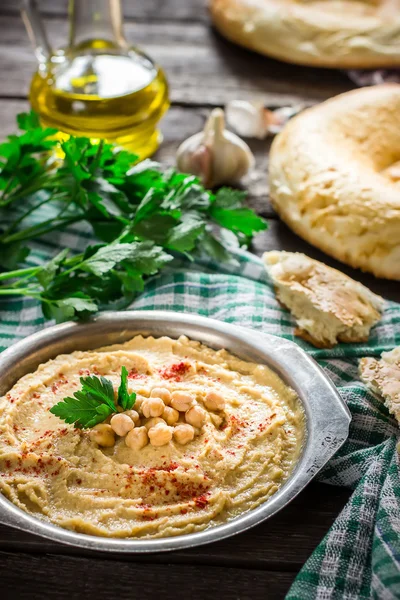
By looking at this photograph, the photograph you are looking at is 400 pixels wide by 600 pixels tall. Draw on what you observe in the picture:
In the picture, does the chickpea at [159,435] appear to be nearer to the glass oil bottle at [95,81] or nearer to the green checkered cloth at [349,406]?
the green checkered cloth at [349,406]

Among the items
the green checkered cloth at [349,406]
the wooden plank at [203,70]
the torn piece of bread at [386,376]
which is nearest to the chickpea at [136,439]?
the green checkered cloth at [349,406]

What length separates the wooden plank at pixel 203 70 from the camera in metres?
4.11

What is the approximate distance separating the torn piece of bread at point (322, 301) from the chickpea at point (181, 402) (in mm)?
591

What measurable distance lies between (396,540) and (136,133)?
209cm

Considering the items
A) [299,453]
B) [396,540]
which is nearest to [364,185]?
[299,453]

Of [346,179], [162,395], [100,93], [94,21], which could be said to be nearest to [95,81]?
[100,93]

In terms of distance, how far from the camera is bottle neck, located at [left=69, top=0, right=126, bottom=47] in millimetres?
3221

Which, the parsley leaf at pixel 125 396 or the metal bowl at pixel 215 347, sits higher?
the parsley leaf at pixel 125 396

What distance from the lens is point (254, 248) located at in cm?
303

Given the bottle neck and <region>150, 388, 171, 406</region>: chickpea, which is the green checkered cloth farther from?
the bottle neck

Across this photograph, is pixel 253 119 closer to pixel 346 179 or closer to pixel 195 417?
pixel 346 179

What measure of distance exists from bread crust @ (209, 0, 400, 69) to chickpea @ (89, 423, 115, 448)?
284 centimetres

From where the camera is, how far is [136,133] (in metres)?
3.31

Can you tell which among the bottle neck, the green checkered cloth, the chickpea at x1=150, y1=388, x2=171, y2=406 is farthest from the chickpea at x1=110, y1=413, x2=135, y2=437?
the bottle neck
